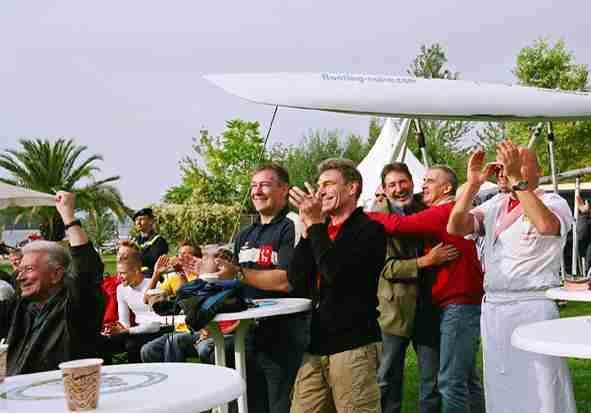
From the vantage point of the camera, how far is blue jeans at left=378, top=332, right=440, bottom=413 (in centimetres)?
480

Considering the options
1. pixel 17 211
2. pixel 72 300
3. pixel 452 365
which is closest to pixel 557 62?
pixel 17 211

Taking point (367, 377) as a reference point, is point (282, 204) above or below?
above

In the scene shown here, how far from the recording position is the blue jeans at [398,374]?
480 centimetres

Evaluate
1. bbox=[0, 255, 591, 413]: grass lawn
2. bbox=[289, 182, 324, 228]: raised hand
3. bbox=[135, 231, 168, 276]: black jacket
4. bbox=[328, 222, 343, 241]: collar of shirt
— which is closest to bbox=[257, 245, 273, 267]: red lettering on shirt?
bbox=[328, 222, 343, 241]: collar of shirt

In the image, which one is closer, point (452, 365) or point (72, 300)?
point (72, 300)

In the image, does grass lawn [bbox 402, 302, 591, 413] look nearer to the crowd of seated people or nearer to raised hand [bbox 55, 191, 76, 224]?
the crowd of seated people

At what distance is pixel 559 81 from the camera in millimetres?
24531

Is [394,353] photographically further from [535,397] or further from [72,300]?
[72,300]

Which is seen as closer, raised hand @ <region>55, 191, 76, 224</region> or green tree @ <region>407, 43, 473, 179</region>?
raised hand @ <region>55, 191, 76, 224</region>

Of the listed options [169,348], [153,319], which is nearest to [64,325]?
[153,319]

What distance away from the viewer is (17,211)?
2983 centimetres

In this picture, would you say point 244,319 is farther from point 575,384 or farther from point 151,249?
point 151,249

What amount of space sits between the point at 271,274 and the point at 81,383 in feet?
7.18

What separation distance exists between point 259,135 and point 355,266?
43901 mm
